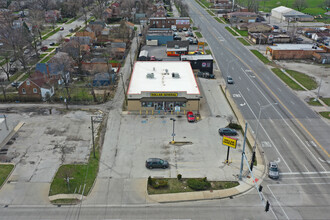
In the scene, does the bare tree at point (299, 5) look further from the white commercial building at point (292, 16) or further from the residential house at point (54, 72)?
the residential house at point (54, 72)

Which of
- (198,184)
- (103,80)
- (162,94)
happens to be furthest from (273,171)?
Result: (103,80)

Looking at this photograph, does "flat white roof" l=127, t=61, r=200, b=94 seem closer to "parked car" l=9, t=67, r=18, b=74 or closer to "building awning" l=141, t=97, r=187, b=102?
"building awning" l=141, t=97, r=187, b=102

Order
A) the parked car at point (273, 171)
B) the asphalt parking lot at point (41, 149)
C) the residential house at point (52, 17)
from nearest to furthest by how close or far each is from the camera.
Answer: the asphalt parking lot at point (41, 149) → the parked car at point (273, 171) → the residential house at point (52, 17)

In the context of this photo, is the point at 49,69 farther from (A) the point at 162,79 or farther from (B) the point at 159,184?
(B) the point at 159,184

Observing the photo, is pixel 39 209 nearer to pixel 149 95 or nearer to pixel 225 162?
pixel 225 162

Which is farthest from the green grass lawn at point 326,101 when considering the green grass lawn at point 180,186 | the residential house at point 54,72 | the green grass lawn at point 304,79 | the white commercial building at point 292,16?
the white commercial building at point 292,16

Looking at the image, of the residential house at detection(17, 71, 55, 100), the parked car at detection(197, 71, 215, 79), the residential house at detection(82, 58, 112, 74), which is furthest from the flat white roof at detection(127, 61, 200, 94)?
the residential house at detection(17, 71, 55, 100)
